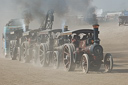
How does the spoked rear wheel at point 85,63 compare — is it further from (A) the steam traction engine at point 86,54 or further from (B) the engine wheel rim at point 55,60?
(B) the engine wheel rim at point 55,60

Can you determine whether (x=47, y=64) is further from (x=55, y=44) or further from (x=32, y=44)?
(x=32, y=44)

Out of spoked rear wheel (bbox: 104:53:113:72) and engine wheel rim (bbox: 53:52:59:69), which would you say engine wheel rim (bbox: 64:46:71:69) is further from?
spoked rear wheel (bbox: 104:53:113:72)

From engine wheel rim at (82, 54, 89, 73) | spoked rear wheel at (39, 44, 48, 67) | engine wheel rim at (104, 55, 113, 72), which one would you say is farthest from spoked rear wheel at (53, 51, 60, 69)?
engine wheel rim at (104, 55, 113, 72)

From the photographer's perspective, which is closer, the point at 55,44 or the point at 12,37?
the point at 55,44

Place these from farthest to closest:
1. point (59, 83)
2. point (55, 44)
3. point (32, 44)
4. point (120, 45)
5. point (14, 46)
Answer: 1. point (120, 45)
2. point (14, 46)
3. point (32, 44)
4. point (55, 44)
5. point (59, 83)

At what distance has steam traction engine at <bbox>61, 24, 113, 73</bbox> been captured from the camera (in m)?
12.1

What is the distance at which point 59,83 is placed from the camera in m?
9.68

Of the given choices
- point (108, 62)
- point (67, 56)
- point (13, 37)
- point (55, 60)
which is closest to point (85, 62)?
point (108, 62)

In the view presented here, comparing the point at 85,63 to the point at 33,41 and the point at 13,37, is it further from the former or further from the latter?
the point at 13,37

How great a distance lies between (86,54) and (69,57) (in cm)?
119

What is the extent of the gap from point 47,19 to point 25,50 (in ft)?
7.57

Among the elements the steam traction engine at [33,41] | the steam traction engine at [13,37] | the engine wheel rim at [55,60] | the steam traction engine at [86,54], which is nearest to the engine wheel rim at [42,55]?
the steam traction engine at [33,41]

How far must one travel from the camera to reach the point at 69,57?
12.9 meters

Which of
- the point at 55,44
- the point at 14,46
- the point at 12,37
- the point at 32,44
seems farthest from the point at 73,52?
the point at 12,37
